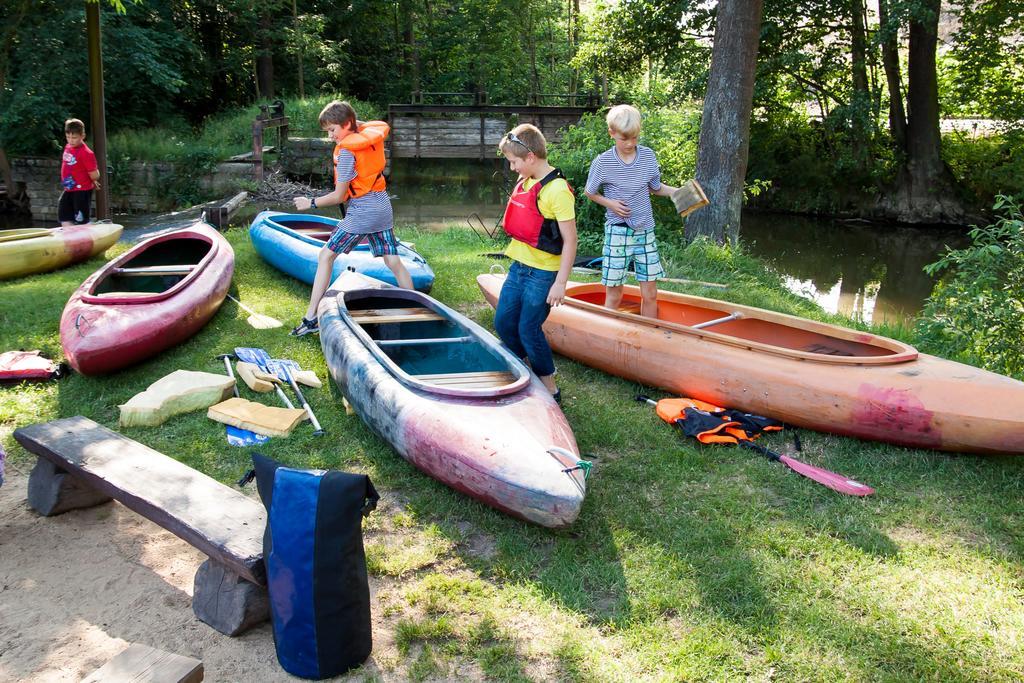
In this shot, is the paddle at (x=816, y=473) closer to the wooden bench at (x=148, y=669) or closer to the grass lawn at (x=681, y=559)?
the grass lawn at (x=681, y=559)

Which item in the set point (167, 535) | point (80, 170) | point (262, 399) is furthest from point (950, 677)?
point (80, 170)

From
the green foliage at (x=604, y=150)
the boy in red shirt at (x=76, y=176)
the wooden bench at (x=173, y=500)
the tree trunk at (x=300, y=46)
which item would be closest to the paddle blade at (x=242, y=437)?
the wooden bench at (x=173, y=500)

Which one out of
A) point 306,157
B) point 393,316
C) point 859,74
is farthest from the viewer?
point 306,157

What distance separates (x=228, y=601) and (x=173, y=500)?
19.3 inches

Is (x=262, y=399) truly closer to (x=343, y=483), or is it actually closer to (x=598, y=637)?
(x=343, y=483)

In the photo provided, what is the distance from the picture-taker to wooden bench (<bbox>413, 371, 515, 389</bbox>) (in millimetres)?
4383

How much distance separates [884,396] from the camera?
168 inches

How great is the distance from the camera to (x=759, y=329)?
551 centimetres

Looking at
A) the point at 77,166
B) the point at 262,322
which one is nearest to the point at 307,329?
the point at 262,322

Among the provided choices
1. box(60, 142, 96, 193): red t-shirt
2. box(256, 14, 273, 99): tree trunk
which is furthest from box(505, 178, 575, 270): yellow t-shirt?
box(256, 14, 273, 99): tree trunk

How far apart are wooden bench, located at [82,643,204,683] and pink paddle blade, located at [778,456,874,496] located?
117 inches

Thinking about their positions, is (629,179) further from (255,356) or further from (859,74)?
(859,74)

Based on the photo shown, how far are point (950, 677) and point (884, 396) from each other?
6.02 feet

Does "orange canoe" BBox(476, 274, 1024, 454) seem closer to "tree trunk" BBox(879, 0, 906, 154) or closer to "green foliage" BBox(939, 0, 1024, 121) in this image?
"tree trunk" BBox(879, 0, 906, 154)
